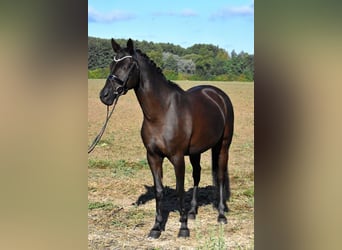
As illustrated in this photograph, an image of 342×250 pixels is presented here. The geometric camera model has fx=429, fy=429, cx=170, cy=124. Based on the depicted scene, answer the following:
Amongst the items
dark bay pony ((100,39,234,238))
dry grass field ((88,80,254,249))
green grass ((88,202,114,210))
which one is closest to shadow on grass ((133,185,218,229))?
dry grass field ((88,80,254,249))

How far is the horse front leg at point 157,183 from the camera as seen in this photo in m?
2.87

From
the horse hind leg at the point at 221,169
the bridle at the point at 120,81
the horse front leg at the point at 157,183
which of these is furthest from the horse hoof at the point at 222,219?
the bridle at the point at 120,81

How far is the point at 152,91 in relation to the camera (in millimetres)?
2797

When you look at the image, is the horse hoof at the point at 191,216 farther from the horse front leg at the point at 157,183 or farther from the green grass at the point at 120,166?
the green grass at the point at 120,166

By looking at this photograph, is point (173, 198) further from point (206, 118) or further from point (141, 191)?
point (206, 118)

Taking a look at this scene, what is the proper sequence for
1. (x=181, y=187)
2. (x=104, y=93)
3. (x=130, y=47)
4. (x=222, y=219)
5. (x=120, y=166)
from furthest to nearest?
(x=120, y=166), (x=222, y=219), (x=181, y=187), (x=130, y=47), (x=104, y=93)

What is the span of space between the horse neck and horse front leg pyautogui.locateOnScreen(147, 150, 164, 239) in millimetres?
279

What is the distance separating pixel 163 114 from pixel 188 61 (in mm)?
2457

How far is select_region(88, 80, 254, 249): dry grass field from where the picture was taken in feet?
9.84

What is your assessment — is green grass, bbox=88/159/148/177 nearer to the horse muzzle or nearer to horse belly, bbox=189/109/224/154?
horse belly, bbox=189/109/224/154

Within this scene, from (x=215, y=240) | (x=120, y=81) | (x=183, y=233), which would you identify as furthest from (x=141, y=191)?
(x=120, y=81)
